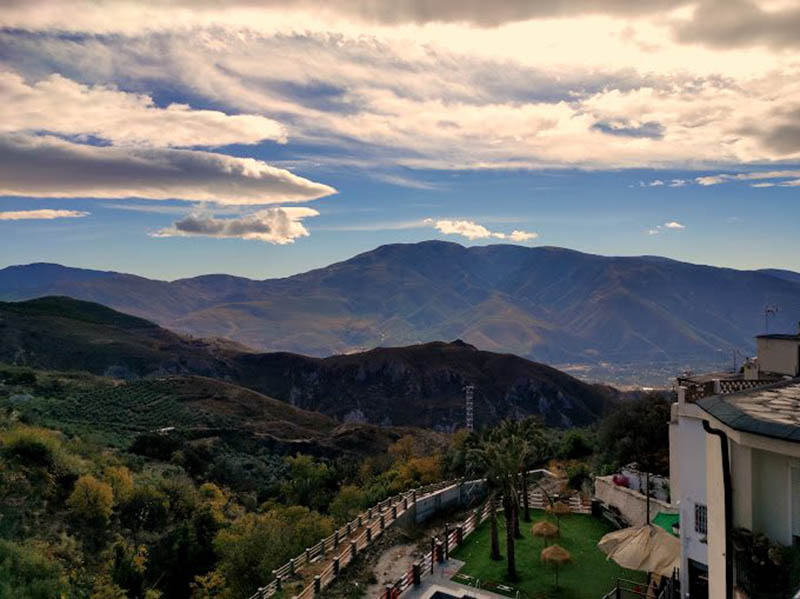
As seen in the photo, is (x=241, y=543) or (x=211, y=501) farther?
(x=211, y=501)

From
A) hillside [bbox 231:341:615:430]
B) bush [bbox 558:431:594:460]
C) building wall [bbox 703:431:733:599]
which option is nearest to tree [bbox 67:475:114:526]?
building wall [bbox 703:431:733:599]

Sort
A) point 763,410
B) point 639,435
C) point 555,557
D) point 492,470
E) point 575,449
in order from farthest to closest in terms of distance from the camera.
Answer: point 575,449, point 639,435, point 492,470, point 555,557, point 763,410

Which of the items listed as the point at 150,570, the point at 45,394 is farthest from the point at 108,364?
the point at 150,570

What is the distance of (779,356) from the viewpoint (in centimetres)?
2523

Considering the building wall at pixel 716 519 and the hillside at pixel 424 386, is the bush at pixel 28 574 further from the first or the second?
the hillside at pixel 424 386

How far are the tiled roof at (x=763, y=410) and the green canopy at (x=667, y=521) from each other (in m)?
11.2

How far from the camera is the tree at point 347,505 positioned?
3934 centimetres

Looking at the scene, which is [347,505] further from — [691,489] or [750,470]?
[750,470]

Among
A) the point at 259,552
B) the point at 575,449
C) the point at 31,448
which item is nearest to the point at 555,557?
the point at 259,552

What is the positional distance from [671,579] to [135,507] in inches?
1215

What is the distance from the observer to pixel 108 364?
114375 millimetres

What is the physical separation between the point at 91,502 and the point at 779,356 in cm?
3507

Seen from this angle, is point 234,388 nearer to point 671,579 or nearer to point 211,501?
point 211,501

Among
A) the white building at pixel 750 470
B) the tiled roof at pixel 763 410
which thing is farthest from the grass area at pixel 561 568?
the tiled roof at pixel 763 410
